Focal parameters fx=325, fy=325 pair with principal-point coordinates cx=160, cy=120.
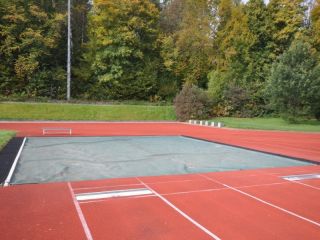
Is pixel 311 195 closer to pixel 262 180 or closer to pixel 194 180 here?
pixel 262 180

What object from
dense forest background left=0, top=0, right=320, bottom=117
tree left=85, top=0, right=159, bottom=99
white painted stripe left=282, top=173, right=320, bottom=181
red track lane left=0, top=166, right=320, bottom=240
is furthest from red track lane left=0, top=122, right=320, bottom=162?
tree left=85, top=0, right=159, bottom=99

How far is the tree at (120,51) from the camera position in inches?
1389

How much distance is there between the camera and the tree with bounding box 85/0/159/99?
35281 millimetres

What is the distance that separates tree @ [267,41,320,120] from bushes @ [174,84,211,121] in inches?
242

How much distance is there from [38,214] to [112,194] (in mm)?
1615

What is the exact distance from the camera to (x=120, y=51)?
35031mm

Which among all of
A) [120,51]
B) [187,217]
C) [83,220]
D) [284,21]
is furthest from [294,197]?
[284,21]

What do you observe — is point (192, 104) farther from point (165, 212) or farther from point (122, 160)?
point (165, 212)

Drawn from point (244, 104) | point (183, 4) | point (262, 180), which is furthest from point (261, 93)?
point (262, 180)

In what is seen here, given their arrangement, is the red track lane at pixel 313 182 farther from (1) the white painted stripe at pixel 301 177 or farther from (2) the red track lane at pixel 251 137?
(2) the red track lane at pixel 251 137

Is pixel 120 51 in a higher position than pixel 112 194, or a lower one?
higher

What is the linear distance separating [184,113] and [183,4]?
63.2 ft

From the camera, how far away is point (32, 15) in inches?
1328

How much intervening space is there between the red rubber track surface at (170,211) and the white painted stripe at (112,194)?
191 mm
